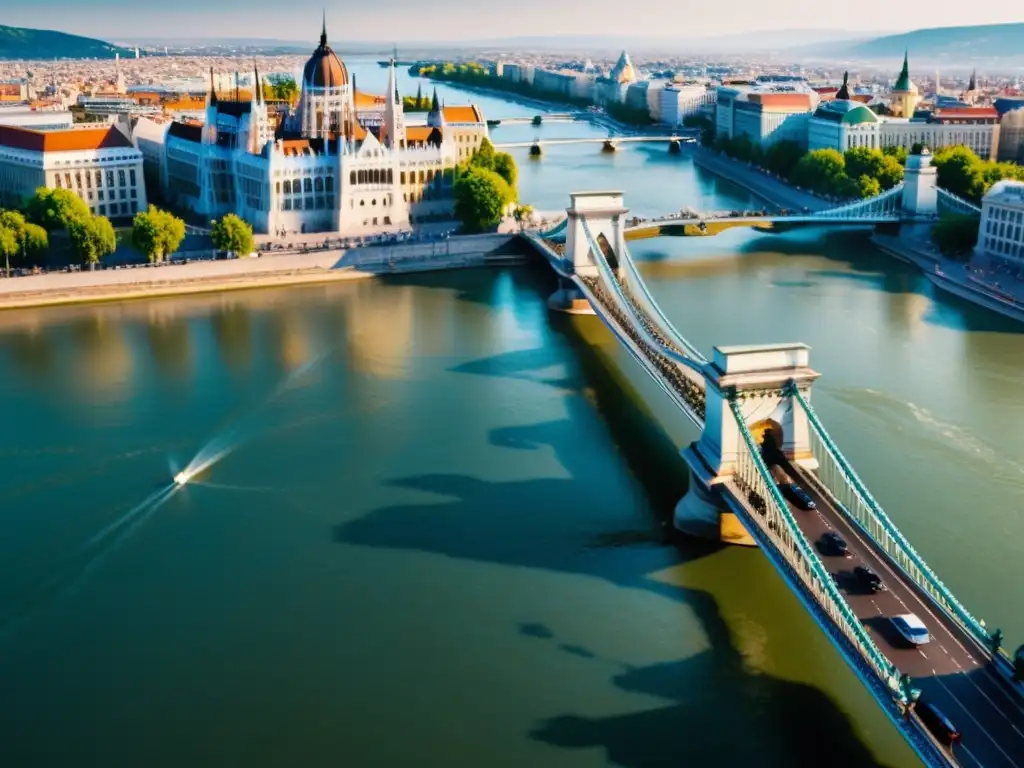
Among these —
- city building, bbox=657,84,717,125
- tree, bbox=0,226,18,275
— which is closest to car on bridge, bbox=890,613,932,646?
tree, bbox=0,226,18,275

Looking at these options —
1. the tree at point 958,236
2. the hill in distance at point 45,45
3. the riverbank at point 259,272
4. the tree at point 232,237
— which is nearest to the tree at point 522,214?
the riverbank at point 259,272

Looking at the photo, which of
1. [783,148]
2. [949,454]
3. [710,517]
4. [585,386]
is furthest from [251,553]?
[783,148]

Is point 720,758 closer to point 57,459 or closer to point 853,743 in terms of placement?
point 853,743

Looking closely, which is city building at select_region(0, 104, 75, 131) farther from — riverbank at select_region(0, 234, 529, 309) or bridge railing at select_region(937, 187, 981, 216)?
bridge railing at select_region(937, 187, 981, 216)

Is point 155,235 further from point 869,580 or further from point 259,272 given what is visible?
point 869,580

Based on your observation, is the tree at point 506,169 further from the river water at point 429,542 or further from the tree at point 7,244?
the tree at point 7,244
